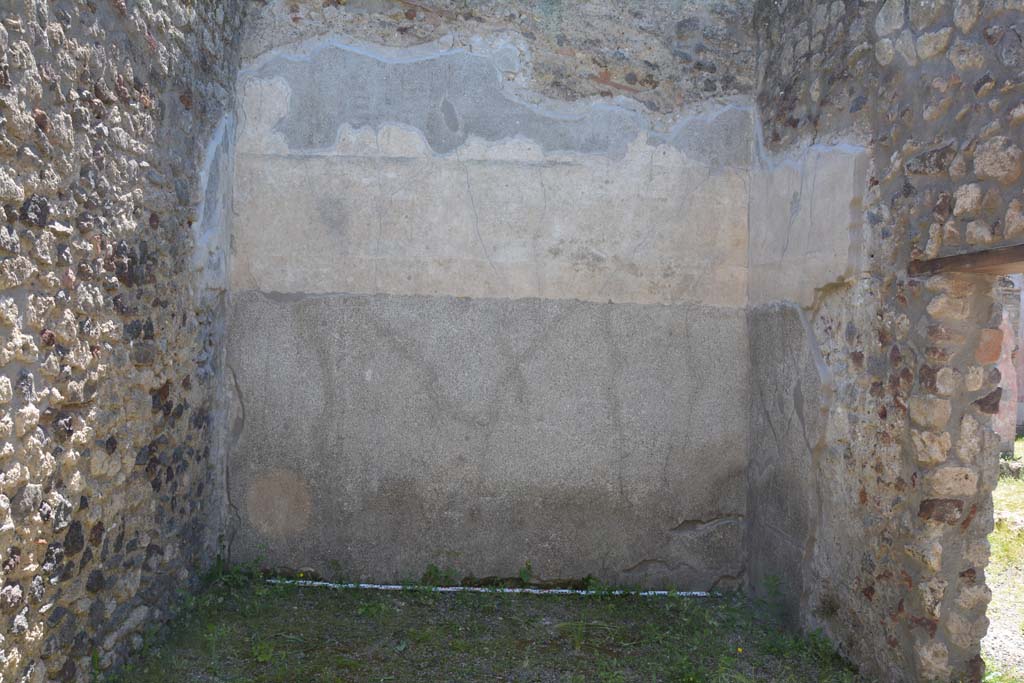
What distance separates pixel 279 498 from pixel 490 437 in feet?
3.28

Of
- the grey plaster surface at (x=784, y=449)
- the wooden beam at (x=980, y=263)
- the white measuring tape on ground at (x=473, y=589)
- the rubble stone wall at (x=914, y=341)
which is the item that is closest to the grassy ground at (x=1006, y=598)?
the rubble stone wall at (x=914, y=341)

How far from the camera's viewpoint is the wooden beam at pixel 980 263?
7.29ft

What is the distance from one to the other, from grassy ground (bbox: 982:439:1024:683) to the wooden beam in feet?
4.65

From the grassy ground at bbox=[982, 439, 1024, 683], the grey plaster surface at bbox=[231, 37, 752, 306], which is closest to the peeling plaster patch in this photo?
the grey plaster surface at bbox=[231, 37, 752, 306]

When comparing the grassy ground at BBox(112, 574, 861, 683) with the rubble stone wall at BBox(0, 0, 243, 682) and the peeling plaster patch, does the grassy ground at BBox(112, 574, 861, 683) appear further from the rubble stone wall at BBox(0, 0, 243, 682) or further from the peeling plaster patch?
the peeling plaster patch

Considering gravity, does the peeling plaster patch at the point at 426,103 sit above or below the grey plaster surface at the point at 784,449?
above

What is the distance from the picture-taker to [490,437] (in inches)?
145

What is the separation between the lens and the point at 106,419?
8.47 ft

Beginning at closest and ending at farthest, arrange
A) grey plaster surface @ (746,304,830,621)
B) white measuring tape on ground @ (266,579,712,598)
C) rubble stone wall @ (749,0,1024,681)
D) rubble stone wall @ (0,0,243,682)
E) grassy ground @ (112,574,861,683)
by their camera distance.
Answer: rubble stone wall @ (0,0,243,682) → rubble stone wall @ (749,0,1024,681) → grassy ground @ (112,574,861,683) → grey plaster surface @ (746,304,830,621) → white measuring tape on ground @ (266,579,712,598)

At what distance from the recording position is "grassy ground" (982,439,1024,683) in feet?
9.52

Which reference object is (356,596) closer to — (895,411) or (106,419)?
(106,419)

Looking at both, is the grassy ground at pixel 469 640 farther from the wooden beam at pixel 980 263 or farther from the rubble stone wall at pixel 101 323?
the wooden beam at pixel 980 263

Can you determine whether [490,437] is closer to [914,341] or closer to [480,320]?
[480,320]

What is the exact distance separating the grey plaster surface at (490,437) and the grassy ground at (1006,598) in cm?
107
